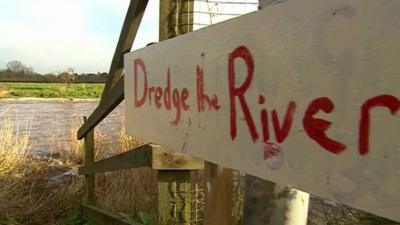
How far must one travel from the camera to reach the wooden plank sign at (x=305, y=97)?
1101 mm

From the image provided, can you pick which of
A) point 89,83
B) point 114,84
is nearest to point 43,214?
point 114,84

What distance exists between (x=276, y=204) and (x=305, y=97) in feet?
2.45

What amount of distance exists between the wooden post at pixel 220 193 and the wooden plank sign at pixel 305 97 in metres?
0.13

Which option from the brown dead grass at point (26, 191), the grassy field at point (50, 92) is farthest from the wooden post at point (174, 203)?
the grassy field at point (50, 92)

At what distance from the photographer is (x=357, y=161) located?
117 centimetres

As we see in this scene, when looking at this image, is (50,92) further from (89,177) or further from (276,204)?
(276,204)

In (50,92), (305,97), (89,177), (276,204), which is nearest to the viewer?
(305,97)

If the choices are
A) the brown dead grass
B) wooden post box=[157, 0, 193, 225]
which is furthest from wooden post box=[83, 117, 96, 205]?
wooden post box=[157, 0, 193, 225]

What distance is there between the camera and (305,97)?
1304mm

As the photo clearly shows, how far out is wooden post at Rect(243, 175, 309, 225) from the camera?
196 centimetres

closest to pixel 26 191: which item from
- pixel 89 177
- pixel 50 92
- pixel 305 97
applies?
pixel 89 177

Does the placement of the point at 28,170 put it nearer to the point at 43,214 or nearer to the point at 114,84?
the point at 43,214

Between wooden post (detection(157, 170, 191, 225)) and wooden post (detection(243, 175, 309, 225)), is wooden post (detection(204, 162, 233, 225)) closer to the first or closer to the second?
wooden post (detection(243, 175, 309, 225))

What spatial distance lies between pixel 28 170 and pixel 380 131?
645 centimetres
